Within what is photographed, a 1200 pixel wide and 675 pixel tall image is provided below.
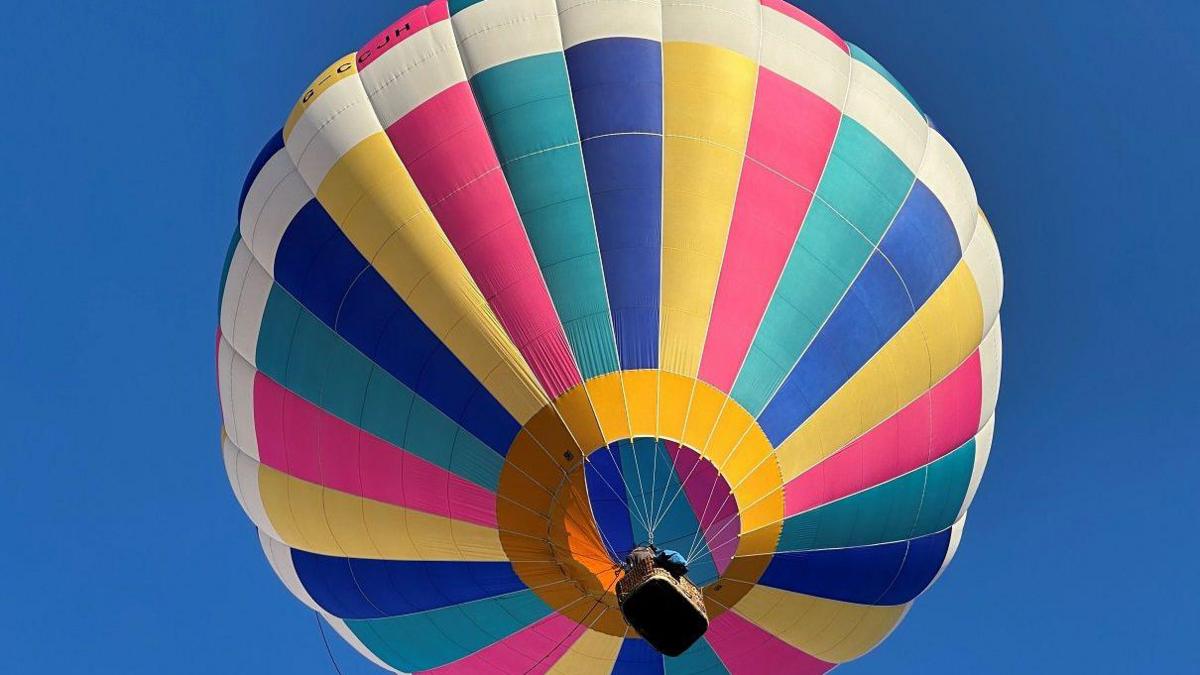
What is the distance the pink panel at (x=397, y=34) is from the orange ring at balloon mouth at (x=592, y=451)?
3.90 metres

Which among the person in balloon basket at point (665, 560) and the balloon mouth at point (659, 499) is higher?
the balloon mouth at point (659, 499)

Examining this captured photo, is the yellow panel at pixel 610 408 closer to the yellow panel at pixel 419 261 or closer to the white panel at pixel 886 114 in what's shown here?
the yellow panel at pixel 419 261

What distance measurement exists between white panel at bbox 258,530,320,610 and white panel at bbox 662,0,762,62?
6206 millimetres

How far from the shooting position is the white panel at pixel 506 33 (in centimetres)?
1426

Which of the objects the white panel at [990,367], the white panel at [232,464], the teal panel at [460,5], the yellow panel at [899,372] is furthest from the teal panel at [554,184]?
the white panel at [232,464]

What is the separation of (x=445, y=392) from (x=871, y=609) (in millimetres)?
4731

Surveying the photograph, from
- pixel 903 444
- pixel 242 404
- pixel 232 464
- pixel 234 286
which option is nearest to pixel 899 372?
pixel 903 444

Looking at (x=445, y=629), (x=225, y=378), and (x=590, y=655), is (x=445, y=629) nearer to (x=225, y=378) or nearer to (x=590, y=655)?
(x=590, y=655)

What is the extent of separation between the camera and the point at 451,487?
13375 mm

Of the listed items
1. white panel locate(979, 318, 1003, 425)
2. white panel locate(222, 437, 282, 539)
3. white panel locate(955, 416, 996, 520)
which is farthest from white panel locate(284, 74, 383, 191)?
white panel locate(955, 416, 996, 520)

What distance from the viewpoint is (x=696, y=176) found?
1363 centimetres

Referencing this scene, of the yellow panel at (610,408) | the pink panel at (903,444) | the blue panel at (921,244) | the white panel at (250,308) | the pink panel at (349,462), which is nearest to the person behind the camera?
the yellow panel at (610,408)

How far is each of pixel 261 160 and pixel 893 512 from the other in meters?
6.52

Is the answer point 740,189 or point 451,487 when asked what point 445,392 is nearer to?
point 451,487
